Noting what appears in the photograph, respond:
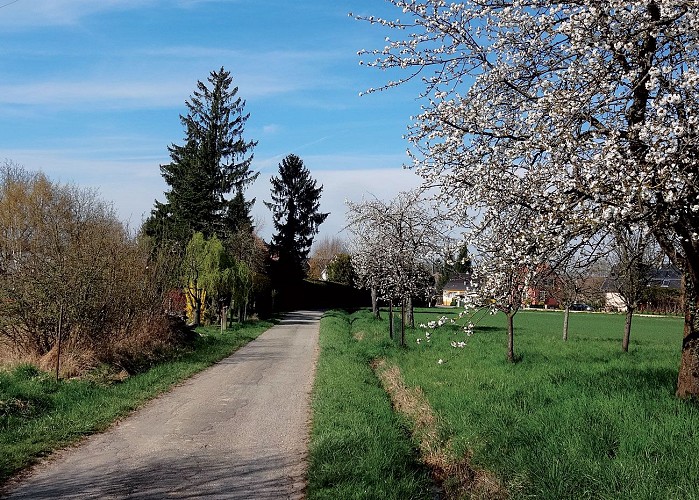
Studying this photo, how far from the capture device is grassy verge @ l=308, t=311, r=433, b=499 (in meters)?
5.58

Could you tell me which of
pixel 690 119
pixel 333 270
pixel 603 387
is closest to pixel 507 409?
pixel 603 387

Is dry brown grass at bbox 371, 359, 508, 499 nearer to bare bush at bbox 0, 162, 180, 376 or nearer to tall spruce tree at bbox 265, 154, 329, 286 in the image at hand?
bare bush at bbox 0, 162, 180, 376

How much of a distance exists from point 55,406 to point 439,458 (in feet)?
19.2

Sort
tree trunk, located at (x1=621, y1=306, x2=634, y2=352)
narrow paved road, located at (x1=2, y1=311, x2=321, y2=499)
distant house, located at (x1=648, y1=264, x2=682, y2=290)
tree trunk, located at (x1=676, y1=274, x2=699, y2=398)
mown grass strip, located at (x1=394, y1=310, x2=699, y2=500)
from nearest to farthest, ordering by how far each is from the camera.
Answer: mown grass strip, located at (x1=394, y1=310, x2=699, y2=500) → narrow paved road, located at (x1=2, y1=311, x2=321, y2=499) → tree trunk, located at (x1=676, y1=274, x2=699, y2=398) → distant house, located at (x1=648, y1=264, x2=682, y2=290) → tree trunk, located at (x1=621, y1=306, x2=634, y2=352)

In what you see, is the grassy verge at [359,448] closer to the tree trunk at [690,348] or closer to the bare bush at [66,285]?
the tree trunk at [690,348]

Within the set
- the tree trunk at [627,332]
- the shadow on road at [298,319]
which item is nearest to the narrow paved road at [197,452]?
the tree trunk at [627,332]

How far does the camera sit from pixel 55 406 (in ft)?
28.6

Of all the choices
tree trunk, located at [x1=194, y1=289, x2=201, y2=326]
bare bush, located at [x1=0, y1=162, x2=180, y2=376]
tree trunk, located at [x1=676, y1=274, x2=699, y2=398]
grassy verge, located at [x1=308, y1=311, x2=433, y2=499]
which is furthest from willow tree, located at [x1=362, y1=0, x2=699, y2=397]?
tree trunk, located at [x1=194, y1=289, x2=201, y2=326]

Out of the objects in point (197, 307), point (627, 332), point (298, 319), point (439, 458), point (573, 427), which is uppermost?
point (627, 332)

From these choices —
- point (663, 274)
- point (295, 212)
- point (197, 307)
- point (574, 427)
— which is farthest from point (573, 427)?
point (295, 212)

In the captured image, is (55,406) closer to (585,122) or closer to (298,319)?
(585,122)

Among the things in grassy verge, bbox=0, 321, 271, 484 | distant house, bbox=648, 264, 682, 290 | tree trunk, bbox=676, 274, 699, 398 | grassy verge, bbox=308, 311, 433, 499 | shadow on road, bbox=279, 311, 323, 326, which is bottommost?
shadow on road, bbox=279, 311, 323, 326

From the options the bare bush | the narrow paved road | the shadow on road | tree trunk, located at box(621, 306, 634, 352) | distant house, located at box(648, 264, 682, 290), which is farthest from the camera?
the shadow on road

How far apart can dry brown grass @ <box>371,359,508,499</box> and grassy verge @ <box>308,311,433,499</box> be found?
0.58ft
